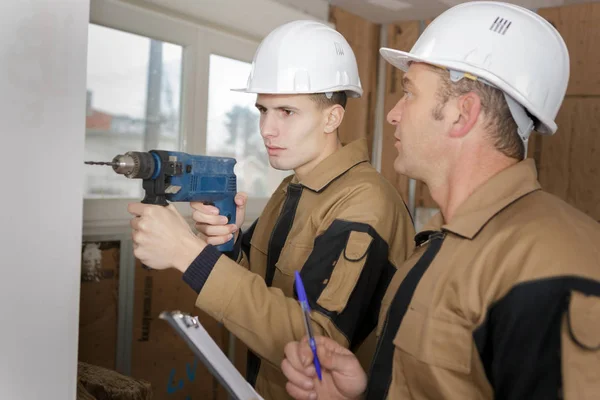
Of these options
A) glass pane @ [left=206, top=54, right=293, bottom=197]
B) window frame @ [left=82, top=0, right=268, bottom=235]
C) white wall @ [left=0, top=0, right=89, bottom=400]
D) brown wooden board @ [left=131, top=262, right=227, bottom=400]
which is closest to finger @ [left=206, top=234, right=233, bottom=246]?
white wall @ [left=0, top=0, right=89, bottom=400]

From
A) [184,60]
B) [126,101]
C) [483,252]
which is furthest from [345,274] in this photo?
[184,60]

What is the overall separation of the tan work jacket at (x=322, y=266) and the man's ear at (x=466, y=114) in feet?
1.25

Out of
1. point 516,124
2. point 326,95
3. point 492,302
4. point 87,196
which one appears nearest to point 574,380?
point 492,302

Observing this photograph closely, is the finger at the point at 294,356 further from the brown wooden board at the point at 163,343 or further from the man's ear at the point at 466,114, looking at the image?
the brown wooden board at the point at 163,343

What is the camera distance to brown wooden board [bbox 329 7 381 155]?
3.75 meters

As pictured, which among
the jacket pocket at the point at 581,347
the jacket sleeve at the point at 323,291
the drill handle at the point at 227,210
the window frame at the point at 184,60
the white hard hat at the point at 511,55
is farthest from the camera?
the window frame at the point at 184,60

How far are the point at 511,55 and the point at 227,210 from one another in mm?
916

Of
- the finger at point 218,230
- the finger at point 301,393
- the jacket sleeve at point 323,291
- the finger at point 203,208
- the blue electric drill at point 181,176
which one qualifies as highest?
the blue electric drill at point 181,176

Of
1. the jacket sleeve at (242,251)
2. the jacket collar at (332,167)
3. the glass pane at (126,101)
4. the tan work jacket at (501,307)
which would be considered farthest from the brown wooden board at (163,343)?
the tan work jacket at (501,307)

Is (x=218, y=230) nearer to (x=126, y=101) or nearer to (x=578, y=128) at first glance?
(x=126, y=101)

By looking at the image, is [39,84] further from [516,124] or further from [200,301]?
[516,124]

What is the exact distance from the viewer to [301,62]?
160 cm

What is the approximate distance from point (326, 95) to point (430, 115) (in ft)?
1.82

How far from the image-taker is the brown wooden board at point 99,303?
2.56 m
